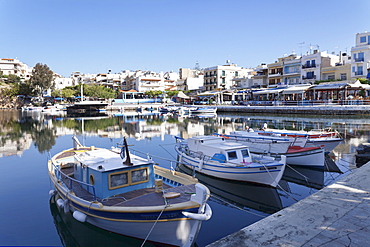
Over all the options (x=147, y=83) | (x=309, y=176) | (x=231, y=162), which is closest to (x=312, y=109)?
(x=309, y=176)

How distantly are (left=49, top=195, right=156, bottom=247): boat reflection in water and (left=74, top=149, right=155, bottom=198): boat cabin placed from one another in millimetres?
1126

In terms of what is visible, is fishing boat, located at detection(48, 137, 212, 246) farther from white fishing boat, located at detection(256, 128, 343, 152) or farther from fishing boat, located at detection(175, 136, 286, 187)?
white fishing boat, located at detection(256, 128, 343, 152)

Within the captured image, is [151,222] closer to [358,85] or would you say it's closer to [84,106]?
[358,85]

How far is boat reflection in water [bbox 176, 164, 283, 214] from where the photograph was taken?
11.0 meters

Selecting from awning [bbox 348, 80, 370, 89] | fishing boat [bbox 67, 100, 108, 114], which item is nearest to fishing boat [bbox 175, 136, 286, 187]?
awning [bbox 348, 80, 370, 89]

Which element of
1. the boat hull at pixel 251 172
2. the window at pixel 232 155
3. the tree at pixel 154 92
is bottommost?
the boat hull at pixel 251 172

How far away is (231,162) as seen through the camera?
13156 millimetres

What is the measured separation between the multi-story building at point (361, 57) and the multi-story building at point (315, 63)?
6.98 m

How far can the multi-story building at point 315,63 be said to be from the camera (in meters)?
60.6

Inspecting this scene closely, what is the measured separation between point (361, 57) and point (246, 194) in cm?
5303

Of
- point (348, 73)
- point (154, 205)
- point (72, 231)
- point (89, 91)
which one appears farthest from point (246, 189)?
point (89, 91)

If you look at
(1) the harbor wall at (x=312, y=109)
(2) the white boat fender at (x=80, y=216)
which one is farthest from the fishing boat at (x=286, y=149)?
(1) the harbor wall at (x=312, y=109)

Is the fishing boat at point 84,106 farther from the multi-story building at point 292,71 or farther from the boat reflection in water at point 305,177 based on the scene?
the boat reflection in water at point 305,177

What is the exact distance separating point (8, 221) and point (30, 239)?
5.93 ft
